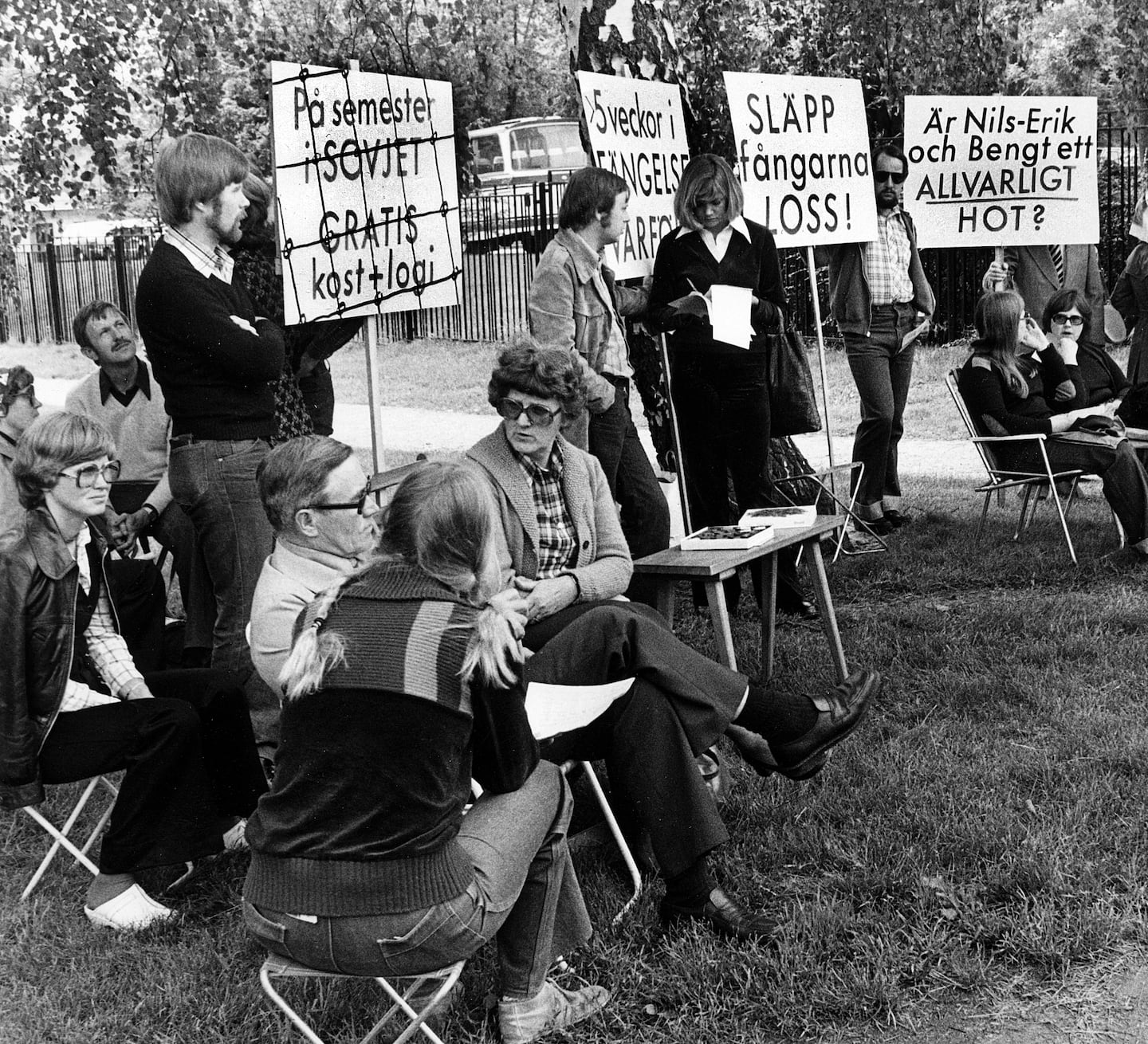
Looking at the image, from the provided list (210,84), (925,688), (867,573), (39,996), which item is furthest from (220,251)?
(210,84)

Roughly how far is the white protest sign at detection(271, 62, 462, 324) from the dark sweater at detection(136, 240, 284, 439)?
0.85m

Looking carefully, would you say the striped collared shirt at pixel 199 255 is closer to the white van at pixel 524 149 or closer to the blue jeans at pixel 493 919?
the blue jeans at pixel 493 919

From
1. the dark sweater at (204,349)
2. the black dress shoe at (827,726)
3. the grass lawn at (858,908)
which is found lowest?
the grass lawn at (858,908)

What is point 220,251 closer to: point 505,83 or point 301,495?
point 301,495

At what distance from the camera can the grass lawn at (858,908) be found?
10.9 feet

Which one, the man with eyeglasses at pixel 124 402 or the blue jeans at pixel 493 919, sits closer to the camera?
the blue jeans at pixel 493 919

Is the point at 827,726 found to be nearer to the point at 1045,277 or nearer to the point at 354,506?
the point at 354,506

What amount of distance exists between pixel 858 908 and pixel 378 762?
1.59m

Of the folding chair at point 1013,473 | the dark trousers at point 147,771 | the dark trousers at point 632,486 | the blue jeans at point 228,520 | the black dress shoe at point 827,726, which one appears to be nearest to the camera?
the dark trousers at point 147,771

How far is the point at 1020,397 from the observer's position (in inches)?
294

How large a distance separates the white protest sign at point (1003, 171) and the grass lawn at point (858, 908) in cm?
402

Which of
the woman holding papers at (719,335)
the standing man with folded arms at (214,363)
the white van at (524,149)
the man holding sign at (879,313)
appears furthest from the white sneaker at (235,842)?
the white van at (524,149)

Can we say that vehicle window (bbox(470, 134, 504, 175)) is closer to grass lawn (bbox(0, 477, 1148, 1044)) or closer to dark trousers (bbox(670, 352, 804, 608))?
dark trousers (bbox(670, 352, 804, 608))

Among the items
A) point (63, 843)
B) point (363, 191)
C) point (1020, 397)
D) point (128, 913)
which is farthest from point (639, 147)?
point (128, 913)
